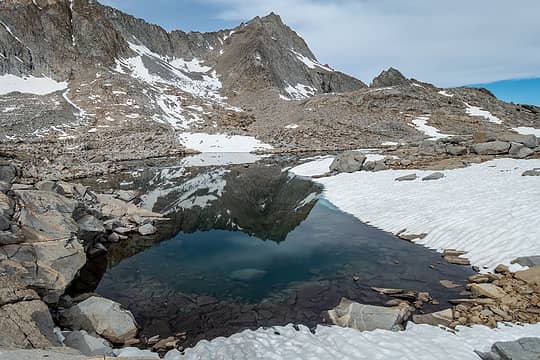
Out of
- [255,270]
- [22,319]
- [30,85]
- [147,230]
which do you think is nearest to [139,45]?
[30,85]

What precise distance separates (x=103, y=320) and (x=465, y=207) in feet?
49.0

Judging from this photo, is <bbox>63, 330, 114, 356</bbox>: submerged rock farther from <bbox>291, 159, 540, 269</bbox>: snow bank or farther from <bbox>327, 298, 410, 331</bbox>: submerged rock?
<bbox>291, 159, 540, 269</bbox>: snow bank

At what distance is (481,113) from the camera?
95125 mm

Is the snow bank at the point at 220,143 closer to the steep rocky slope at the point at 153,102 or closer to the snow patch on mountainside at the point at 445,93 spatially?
the steep rocky slope at the point at 153,102

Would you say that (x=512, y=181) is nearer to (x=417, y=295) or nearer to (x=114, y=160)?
(x=417, y=295)

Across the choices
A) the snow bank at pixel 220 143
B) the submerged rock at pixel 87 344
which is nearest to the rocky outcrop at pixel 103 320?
the submerged rock at pixel 87 344

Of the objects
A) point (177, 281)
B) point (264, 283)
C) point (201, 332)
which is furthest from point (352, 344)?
point (177, 281)

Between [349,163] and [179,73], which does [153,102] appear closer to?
[179,73]

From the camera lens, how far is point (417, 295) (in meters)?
10.3

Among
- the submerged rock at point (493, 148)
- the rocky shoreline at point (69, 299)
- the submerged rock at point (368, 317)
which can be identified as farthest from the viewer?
the submerged rock at point (493, 148)

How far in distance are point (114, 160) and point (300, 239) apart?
41.2 metres

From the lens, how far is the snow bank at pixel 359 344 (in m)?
7.10

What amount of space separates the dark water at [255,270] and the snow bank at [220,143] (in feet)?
142

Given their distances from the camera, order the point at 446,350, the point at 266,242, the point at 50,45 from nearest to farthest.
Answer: the point at 446,350
the point at 266,242
the point at 50,45
